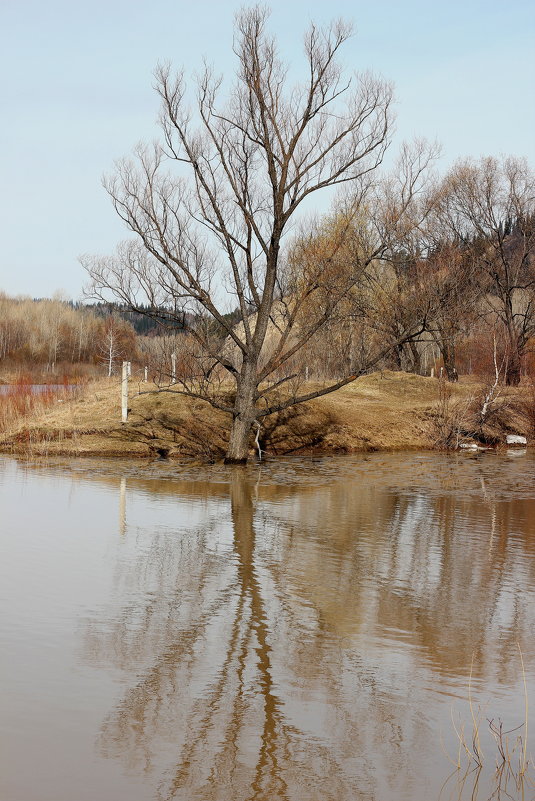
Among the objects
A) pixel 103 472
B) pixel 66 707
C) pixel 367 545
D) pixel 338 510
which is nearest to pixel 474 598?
pixel 367 545

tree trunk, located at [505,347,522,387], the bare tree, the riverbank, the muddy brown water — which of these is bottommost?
the muddy brown water

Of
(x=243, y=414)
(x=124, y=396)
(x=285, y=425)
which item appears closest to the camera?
(x=243, y=414)

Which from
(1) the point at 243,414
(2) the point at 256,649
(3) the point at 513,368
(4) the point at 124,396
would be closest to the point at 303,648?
(2) the point at 256,649

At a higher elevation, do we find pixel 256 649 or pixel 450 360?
pixel 450 360

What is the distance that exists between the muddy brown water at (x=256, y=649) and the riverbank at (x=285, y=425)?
8399 mm

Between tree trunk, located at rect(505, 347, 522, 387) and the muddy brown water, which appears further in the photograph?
tree trunk, located at rect(505, 347, 522, 387)

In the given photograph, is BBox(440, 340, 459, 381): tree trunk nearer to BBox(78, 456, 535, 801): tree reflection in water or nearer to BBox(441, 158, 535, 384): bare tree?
BBox(441, 158, 535, 384): bare tree

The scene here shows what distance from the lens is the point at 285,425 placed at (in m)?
26.8

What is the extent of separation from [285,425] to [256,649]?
63.5 feet

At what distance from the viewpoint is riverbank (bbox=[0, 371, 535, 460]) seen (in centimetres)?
2422

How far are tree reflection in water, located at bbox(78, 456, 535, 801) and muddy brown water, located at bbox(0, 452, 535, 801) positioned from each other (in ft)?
0.07

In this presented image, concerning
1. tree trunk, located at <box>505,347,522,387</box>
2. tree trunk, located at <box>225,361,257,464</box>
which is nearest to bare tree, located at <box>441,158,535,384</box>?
tree trunk, located at <box>505,347,522,387</box>

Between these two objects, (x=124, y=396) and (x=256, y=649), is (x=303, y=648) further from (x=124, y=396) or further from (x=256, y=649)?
(x=124, y=396)

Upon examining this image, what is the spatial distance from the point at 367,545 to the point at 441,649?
195 inches
